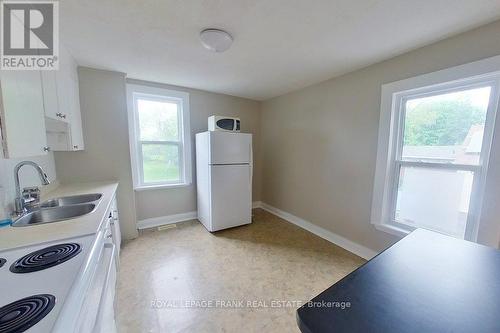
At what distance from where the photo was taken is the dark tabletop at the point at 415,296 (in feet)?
1.79

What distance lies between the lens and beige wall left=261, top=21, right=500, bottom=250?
1583mm

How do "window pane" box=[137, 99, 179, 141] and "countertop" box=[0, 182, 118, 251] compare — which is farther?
"window pane" box=[137, 99, 179, 141]

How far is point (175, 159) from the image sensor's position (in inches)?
133

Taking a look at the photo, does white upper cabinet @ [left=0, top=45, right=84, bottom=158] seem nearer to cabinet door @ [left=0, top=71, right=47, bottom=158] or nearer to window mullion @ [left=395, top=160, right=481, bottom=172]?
cabinet door @ [left=0, top=71, right=47, bottom=158]

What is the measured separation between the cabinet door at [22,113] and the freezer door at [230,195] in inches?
72.9

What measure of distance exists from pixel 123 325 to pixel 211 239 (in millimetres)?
1416

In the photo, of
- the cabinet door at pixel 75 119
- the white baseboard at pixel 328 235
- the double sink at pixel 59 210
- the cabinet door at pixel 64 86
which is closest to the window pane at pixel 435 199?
the white baseboard at pixel 328 235

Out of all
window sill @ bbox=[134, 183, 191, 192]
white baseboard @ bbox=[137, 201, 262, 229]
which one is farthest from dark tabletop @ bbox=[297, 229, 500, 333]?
white baseboard @ bbox=[137, 201, 262, 229]

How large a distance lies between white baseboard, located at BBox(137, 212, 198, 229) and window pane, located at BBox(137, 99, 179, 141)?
1319mm

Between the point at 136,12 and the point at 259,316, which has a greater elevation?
the point at 136,12

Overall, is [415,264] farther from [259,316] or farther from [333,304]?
[259,316]

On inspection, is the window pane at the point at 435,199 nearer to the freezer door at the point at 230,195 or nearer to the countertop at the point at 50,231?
the freezer door at the point at 230,195

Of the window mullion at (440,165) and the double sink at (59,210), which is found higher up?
the window mullion at (440,165)

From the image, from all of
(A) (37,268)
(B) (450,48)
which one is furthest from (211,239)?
(B) (450,48)
